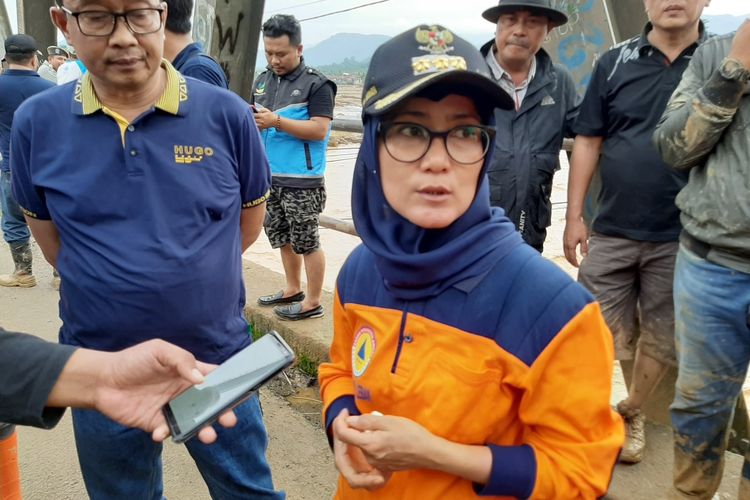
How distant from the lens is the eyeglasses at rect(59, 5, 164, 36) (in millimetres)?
1708

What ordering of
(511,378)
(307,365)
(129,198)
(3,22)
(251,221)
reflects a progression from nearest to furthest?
(511,378) → (129,198) → (251,221) → (307,365) → (3,22)

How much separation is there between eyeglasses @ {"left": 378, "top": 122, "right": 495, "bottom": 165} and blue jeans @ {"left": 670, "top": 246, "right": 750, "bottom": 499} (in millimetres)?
1239

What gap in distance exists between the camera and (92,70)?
1753mm

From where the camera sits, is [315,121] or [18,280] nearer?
[315,121]

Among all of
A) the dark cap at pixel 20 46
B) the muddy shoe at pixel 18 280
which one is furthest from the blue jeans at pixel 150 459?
the dark cap at pixel 20 46

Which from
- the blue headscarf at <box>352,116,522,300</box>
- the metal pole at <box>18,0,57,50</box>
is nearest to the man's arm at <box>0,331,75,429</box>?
the blue headscarf at <box>352,116,522,300</box>

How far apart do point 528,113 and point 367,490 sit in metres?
1.93

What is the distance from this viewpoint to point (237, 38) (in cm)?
421

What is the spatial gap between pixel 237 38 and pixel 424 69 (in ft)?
11.2

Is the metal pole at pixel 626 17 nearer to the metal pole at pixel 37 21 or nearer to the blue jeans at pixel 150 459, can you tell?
the blue jeans at pixel 150 459

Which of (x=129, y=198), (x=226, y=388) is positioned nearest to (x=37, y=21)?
(x=129, y=198)

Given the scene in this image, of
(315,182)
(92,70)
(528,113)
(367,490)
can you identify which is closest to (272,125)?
(315,182)

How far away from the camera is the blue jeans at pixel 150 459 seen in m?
1.81

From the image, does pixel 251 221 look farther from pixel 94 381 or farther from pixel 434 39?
pixel 434 39
